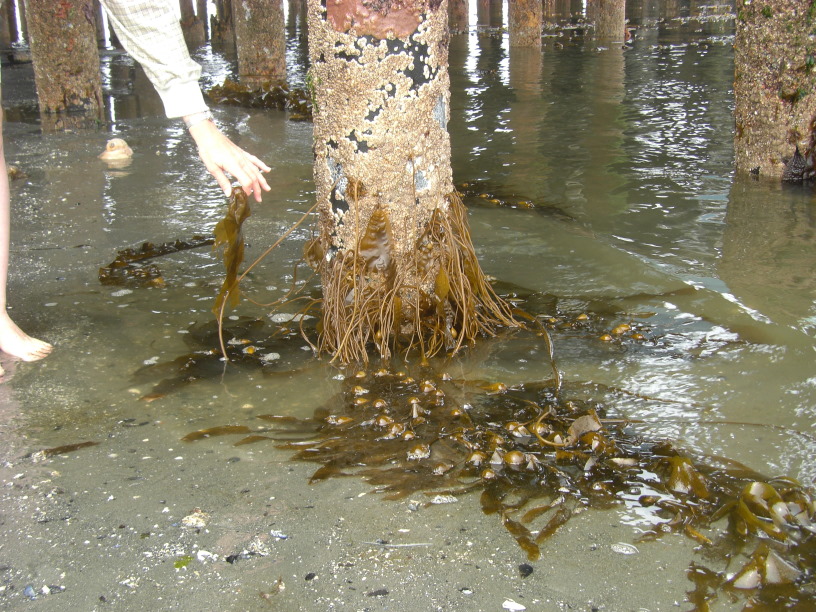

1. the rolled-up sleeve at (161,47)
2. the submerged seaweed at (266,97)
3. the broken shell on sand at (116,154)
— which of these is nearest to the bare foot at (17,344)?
the rolled-up sleeve at (161,47)

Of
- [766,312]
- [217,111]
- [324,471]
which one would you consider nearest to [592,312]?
[766,312]

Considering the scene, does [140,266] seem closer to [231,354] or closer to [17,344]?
Answer: [17,344]

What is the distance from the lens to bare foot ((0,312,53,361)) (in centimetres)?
347

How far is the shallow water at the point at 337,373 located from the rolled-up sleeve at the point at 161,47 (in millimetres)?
1151

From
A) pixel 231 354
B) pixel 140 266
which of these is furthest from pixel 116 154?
pixel 231 354

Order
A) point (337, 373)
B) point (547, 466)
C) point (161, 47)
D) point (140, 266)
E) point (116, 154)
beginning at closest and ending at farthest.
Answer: point (161, 47) < point (547, 466) < point (337, 373) < point (140, 266) < point (116, 154)

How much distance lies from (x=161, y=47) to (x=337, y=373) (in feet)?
4.70

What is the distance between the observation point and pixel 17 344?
348cm

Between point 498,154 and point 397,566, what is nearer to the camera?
point 397,566

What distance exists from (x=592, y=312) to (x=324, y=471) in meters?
1.77

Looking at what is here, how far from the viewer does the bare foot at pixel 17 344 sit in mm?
3467

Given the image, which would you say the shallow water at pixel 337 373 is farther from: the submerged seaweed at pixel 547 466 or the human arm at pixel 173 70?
the human arm at pixel 173 70

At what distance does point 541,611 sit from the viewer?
201 cm

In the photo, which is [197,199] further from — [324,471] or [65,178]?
[324,471]
